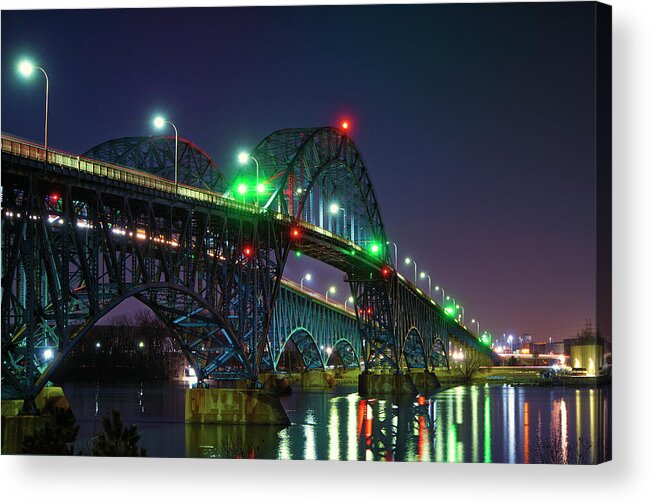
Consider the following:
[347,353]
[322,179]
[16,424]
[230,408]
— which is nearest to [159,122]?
[16,424]

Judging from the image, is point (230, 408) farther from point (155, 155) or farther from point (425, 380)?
point (425, 380)

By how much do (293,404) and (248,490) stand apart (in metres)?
52.1

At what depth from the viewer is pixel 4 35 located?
97.6ft

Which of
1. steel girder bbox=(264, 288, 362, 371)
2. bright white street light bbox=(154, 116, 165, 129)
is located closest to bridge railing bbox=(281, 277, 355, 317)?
steel girder bbox=(264, 288, 362, 371)

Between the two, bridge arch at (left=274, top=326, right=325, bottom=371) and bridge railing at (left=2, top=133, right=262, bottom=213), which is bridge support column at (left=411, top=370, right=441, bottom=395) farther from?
bridge railing at (left=2, top=133, right=262, bottom=213)

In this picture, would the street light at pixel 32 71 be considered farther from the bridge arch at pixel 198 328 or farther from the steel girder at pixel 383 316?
the steel girder at pixel 383 316

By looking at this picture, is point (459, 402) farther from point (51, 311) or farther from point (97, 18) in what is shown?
point (97, 18)

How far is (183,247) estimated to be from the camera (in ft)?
146

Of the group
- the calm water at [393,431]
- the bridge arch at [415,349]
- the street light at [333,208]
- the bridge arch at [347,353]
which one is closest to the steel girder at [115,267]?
the calm water at [393,431]

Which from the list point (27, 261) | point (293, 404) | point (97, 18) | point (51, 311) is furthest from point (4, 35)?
point (293, 404)

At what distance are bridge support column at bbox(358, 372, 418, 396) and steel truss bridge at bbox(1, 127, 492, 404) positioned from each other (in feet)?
8.67

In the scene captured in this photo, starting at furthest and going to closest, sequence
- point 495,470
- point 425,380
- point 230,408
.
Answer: point 425,380
point 230,408
point 495,470

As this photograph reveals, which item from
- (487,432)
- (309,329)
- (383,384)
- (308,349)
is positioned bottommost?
(383,384)

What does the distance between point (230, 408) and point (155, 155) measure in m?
25.9
